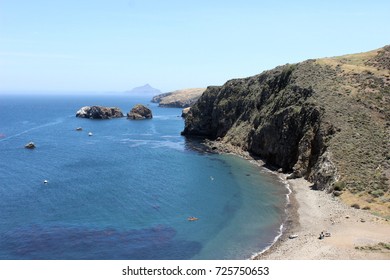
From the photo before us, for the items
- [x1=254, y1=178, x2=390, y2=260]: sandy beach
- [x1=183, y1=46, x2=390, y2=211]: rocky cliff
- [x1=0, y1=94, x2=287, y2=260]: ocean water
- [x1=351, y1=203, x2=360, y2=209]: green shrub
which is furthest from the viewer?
[x1=183, y1=46, x2=390, y2=211]: rocky cliff

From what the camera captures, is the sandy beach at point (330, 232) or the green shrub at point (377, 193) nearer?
the sandy beach at point (330, 232)

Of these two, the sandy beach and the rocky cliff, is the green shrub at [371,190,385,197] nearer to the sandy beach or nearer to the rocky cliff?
the rocky cliff

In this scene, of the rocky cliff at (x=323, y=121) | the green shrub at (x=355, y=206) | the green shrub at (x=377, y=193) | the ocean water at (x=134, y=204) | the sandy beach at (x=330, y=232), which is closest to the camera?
the sandy beach at (x=330, y=232)

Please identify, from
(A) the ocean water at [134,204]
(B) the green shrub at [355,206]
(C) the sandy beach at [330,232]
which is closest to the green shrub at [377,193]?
(B) the green shrub at [355,206]

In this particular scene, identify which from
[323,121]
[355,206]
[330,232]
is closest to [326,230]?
[330,232]

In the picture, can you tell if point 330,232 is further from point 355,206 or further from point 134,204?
point 134,204

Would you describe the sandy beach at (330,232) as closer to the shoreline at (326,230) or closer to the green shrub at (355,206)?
the shoreline at (326,230)

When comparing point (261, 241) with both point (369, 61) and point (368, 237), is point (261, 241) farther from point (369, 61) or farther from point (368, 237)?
point (369, 61)

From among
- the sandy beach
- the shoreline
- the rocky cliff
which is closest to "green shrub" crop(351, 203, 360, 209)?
the shoreline
